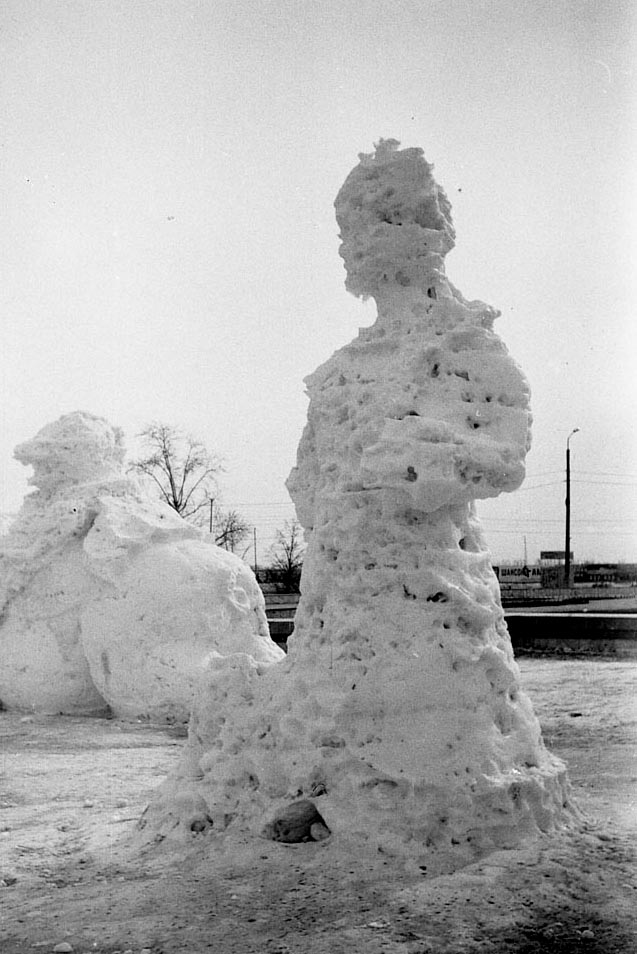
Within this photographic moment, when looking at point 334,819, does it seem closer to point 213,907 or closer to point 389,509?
point 213,907

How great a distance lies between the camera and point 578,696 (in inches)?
419

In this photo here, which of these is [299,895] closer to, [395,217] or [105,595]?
[395,217]

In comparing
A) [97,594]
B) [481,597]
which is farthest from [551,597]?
[481,597]

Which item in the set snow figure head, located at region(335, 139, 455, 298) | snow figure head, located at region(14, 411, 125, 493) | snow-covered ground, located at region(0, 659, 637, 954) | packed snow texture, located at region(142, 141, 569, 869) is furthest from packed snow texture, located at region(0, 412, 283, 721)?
snow figure head, located at region(335, 139, 455, 298)

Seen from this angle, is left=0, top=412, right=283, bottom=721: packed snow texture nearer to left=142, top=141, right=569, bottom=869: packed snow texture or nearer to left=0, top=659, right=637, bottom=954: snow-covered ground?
left=0, top=659, right=637, bottom=954: snow-covered ground

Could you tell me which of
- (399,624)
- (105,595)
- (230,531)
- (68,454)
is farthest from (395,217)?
(230,531)

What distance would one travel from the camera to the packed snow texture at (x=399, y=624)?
14.8ft

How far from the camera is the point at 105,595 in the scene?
33.3 ft

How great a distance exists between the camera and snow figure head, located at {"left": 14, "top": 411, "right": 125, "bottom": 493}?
1120 cm

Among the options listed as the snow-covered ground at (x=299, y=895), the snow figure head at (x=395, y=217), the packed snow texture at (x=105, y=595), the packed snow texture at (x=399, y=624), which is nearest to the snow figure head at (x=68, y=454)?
the packed snow texture at (x=105, y=595)

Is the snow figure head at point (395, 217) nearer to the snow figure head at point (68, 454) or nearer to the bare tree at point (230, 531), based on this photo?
the snow figure head at point (68, 454)

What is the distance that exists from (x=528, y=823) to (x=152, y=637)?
577cm

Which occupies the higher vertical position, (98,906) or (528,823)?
(528,823)

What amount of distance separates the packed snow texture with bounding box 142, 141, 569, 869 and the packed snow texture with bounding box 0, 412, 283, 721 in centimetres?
448
